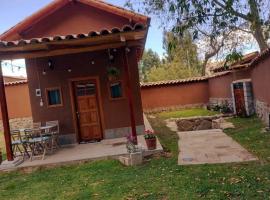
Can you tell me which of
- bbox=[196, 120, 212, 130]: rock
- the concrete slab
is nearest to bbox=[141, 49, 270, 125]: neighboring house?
bbox=[196, 120, 212, 130]: rock

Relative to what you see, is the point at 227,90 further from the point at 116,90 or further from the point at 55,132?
the point at 55,132

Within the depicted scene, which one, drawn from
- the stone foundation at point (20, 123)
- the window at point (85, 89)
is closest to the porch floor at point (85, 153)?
the window at point (85, 89)

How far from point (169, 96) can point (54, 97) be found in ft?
48.6

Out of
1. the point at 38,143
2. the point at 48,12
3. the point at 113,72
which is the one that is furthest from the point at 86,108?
the point at 48,12

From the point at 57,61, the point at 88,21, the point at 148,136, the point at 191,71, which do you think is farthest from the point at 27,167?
the point at 191,71

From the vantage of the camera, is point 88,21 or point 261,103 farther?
point 261,103

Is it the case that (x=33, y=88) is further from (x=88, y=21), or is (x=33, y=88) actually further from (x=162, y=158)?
(x=162, y=158)

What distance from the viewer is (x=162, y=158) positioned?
870cm

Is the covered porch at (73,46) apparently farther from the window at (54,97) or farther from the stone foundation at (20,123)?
the stone foundation at (20,123)

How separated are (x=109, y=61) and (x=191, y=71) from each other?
98.2 ft

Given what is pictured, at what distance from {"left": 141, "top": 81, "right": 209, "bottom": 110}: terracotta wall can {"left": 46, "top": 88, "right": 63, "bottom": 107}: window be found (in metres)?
14.2

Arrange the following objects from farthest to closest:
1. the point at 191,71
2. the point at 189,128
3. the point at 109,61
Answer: the point at 191,71
the point at 189,128
the point at 109,61

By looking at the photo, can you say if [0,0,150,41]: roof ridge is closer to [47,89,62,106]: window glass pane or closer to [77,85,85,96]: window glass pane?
[47,89,62,106]: window glass pane

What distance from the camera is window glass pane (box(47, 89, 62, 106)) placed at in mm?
12039
